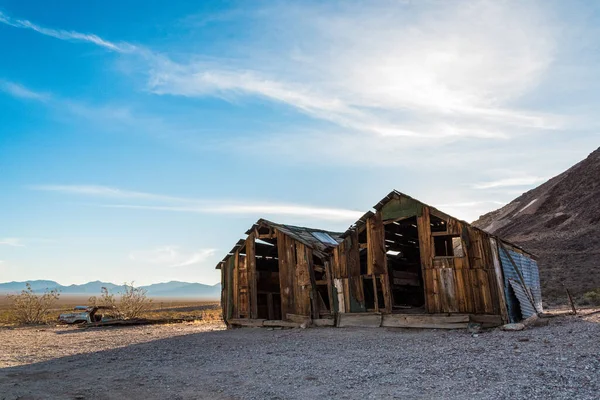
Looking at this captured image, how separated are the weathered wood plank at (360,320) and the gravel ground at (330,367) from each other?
3.77 ft

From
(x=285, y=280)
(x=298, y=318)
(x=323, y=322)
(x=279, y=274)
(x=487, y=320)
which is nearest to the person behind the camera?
(x=487, y=320)

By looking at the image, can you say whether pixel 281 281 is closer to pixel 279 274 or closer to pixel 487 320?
pixel 279 274

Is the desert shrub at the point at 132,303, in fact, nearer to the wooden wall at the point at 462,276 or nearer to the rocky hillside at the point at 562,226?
the wooden wall at the point at 462,276

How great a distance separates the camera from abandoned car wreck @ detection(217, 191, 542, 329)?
17.3 m

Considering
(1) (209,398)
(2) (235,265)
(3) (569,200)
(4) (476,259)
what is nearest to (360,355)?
(1) (209,398)

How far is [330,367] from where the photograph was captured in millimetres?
11438

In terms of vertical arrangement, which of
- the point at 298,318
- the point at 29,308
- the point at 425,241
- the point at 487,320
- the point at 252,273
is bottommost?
the point at 487,320

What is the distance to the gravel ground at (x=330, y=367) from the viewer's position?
874cm

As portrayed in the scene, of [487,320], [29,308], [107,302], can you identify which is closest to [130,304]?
[107,302]

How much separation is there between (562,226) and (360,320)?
42.4 metres

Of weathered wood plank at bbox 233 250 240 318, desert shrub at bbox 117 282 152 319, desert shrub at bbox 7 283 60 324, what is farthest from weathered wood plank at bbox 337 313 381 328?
desert shrub at bbox 7 283 60 324

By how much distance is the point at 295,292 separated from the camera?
21.6 meters

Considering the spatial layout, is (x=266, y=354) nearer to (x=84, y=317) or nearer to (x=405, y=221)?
(x=405, y=221)

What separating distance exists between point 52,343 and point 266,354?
11004mm
